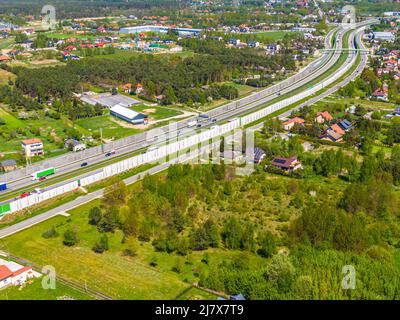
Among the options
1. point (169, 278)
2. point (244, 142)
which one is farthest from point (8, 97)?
point (169, 278)

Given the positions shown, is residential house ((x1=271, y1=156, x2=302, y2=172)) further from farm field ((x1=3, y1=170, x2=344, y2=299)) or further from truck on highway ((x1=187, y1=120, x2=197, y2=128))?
truck on highway ((x1=187, y1=120, x2=197, y2=128))

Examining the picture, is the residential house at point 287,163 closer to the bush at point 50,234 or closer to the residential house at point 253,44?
the bush at point 50,234

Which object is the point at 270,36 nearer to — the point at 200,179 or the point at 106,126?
the point at 106,126

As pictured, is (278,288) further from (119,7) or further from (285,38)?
(119,7)

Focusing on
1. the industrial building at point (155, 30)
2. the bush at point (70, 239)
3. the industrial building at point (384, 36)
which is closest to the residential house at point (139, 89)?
the bush at point (70, 239)

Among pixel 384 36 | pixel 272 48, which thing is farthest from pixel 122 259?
pixel 384 36
